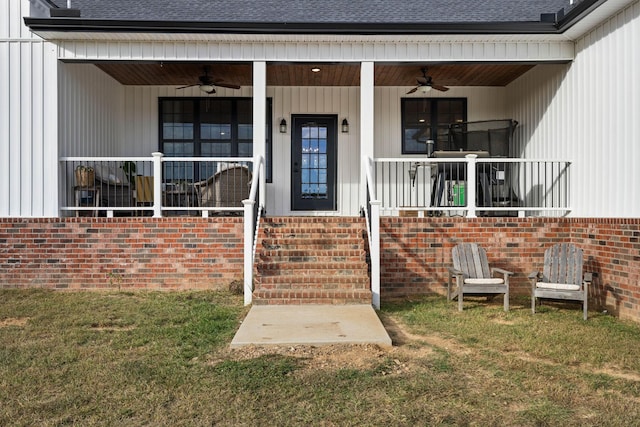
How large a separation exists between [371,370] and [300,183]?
6672mm

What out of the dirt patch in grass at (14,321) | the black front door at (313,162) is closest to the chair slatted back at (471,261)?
the black front door at (313,162)

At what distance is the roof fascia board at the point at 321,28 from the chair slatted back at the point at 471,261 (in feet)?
10.8

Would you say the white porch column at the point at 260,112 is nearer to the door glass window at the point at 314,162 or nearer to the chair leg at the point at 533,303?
the door glass window at the point at 314,162

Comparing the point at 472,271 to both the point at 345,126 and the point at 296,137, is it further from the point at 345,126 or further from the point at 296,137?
the point at 296,137

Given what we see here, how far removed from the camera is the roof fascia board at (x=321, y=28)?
759cm

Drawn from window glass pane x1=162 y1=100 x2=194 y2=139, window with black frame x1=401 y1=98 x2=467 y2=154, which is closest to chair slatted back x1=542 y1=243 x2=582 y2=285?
window with black frame x1=401 y1=98 x2=467 y2=154

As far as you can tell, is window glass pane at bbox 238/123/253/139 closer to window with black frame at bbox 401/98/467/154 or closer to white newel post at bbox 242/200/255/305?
window with black frame at bbox 401/98/467/154

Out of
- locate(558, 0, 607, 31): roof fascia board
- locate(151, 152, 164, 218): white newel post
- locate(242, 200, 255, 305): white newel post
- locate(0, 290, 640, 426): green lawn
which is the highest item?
locate(558, 0, 607, 31): roof fascia board

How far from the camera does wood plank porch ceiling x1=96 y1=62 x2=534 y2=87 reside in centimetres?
905

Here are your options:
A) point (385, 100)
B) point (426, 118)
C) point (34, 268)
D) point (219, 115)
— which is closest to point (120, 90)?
point (219, 115)

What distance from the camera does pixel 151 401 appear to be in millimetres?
A: 3619

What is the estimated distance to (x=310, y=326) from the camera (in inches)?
215

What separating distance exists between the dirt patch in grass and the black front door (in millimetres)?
5556

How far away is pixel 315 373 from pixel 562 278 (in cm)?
423
